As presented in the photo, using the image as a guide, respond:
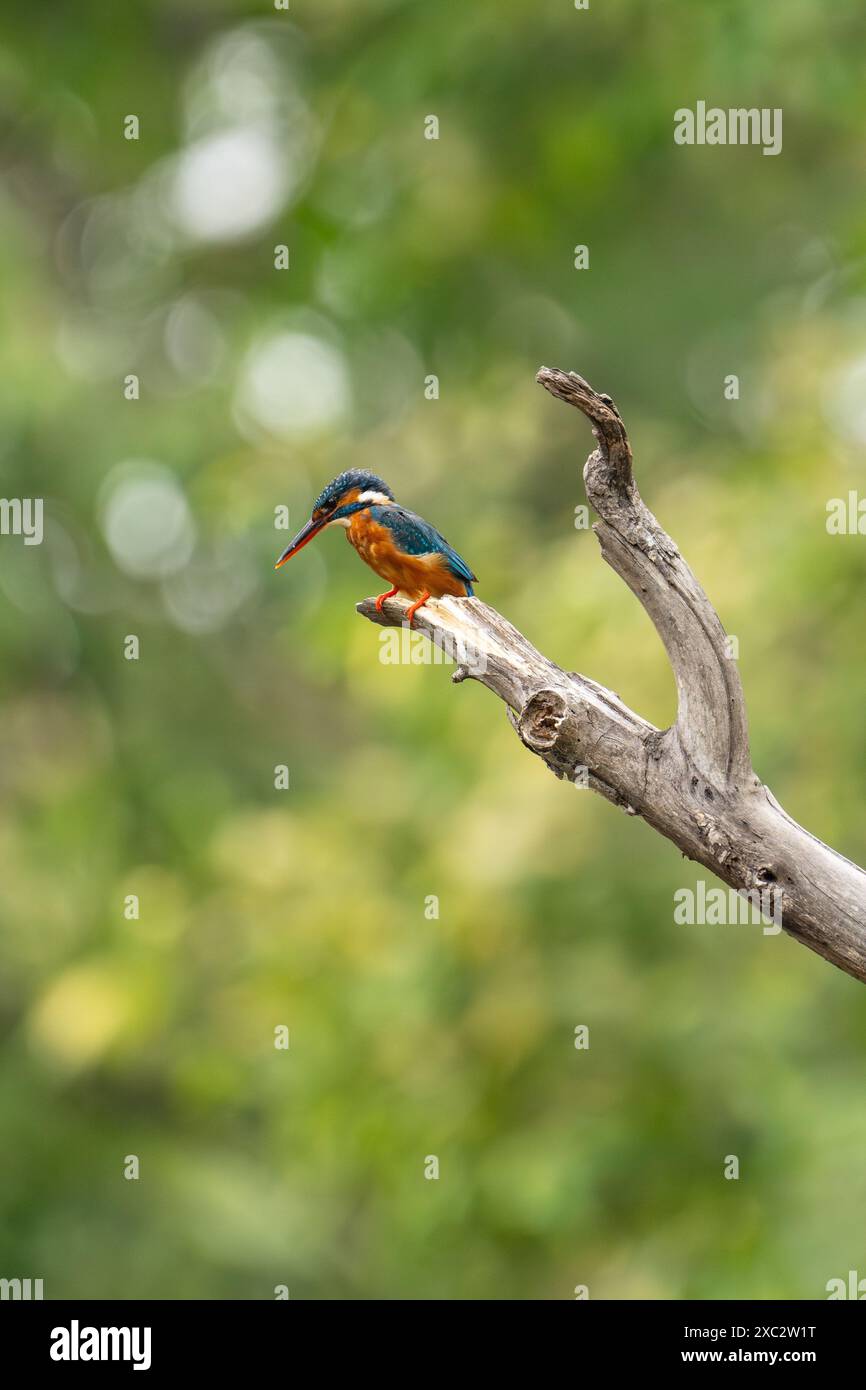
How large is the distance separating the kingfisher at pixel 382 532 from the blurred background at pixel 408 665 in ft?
14.4

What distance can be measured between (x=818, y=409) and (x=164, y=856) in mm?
7091

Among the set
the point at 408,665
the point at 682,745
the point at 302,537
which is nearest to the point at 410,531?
the point at 302,537

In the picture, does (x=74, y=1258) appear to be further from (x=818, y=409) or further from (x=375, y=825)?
(x=818, y=409)

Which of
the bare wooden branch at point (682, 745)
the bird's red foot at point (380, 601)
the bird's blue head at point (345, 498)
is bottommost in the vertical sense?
the bare wooden branch at point (682, 745)

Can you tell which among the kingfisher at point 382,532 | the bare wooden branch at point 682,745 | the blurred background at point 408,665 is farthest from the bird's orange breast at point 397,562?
the blurred background at point 408,665

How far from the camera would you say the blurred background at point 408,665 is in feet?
25.8

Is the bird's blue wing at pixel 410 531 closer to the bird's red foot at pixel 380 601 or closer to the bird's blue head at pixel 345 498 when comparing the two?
the bird's blue head at pixel 345 498

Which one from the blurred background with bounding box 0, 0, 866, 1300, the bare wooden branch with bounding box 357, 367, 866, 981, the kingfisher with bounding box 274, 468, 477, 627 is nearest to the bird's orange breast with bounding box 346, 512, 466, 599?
the kingfisher with bounding box 274, 468, 477, 627

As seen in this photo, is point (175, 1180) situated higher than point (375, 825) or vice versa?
point (375, 825)

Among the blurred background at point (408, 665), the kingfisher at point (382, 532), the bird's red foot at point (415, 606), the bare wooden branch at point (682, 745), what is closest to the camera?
the bare wooden branch at point (682, 745)

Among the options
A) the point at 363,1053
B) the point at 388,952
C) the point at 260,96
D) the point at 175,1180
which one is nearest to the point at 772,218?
the point at 260,96

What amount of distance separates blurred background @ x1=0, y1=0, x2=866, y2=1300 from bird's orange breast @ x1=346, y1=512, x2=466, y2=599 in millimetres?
4339

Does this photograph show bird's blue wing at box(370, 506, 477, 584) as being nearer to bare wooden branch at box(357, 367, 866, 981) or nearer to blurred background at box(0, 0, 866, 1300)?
bare wooden branch at box(357, 367, 866, 981)
